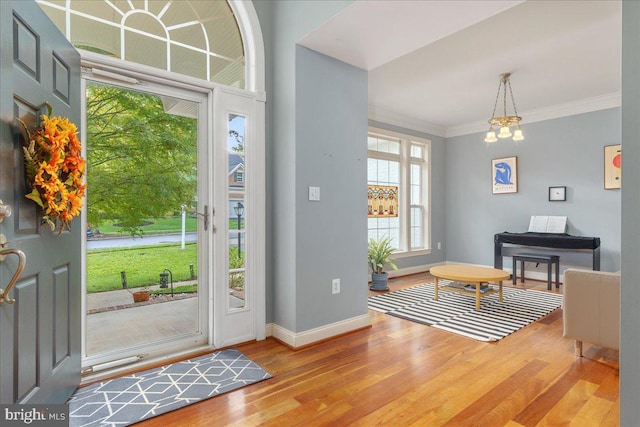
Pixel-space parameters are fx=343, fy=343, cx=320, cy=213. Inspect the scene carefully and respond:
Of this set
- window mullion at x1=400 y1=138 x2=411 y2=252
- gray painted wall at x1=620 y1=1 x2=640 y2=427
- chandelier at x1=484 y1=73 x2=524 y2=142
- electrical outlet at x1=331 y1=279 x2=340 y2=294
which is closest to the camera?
gray painted wall at x1=620 y1=1 x2=640 y2=427

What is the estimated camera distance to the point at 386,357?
2.51 m

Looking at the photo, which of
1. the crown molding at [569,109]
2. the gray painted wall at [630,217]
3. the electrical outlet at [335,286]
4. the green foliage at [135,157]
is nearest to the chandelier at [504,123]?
the crown molding at [569,109]

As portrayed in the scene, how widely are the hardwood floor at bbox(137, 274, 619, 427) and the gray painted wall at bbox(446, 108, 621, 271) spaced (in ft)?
9.28

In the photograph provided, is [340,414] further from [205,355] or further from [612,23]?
[612,23]

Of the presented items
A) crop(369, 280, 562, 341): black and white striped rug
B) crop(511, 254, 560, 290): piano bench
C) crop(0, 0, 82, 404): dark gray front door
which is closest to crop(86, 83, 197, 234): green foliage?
crop(0, 0, 82, 404): dark gray front door

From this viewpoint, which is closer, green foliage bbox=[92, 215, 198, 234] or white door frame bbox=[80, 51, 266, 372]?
white door frame bbox=[80, 51, 266, 372]

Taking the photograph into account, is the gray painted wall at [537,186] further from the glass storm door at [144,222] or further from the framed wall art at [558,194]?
the glass storm door at [144,222]

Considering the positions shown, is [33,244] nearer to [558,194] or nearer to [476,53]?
[476,53]

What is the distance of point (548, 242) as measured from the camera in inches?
189

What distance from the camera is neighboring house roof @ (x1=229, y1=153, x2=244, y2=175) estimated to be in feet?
8.86

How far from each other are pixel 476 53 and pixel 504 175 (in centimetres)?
291

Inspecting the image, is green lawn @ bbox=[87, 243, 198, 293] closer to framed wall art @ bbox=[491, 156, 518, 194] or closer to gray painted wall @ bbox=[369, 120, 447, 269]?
gray painted wall @ bbox=[369, 120, 447, 269]

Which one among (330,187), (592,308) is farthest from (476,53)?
(592,308)

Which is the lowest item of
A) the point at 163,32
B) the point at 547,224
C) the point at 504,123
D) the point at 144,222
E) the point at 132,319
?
the point at 132,319
